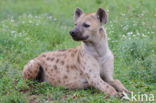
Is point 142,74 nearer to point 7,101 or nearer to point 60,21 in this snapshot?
point 7,101

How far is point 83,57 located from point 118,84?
612 millimetres

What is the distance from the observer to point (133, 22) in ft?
24.3

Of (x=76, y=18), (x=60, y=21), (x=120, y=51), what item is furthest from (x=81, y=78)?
(x=60, y=21)

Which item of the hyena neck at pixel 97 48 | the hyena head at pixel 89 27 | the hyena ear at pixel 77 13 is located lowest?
the hyena neck at pixel 97 48

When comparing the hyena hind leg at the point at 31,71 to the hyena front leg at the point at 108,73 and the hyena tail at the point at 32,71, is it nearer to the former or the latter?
the hyena tail at the point at 32,71

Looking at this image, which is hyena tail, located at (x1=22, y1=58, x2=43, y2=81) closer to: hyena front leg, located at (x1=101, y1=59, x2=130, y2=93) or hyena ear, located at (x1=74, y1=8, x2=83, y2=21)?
hyena ear, located at (x1=74, y1=8, x2=83, y2=21)

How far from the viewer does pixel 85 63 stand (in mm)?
5152

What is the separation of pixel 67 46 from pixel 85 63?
2.18 meters

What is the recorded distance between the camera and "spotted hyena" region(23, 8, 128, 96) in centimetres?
500

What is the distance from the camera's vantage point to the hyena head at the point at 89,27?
4.95 meters

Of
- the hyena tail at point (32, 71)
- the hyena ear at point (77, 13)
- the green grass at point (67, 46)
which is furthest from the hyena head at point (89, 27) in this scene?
the hyena tail at point (32, 71)

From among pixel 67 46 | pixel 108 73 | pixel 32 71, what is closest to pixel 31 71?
pixel 32 71

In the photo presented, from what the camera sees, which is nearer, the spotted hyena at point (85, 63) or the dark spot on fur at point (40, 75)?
the spotted hyena at point (85, 63)

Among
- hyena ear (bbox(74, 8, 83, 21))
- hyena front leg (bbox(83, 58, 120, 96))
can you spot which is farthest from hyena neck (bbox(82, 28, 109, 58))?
hyena ear (bbox(74, 8, 83, 21))
